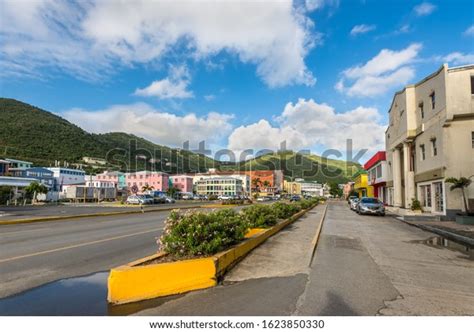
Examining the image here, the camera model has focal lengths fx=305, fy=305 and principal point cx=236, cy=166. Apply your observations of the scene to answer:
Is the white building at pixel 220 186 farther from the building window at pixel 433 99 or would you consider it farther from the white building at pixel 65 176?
the building window at pixel 433 99

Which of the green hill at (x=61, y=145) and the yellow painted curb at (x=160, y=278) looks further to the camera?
the green hill at (x=61, y=145)

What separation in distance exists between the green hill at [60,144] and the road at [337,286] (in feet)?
266

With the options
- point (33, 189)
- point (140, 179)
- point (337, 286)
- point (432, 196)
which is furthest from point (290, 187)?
point (337, 286)

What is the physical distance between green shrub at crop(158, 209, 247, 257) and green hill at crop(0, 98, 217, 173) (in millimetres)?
81153

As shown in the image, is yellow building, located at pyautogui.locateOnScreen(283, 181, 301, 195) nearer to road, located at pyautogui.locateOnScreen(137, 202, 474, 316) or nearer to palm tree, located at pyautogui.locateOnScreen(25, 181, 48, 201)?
palm tree, located at pyautogui.locateOnScreen(25, 181, 48, 201)

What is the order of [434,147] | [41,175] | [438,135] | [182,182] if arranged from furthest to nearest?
[182,182] → [41,175] → [434,147] → [438,135]

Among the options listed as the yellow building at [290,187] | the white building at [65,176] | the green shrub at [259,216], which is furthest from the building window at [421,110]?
the yellow building at [290,187]

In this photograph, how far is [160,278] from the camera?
483 cm

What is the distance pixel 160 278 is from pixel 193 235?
1.08 metres

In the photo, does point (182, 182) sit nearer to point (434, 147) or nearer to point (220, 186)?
point (220, 186)

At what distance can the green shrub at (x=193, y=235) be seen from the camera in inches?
225
